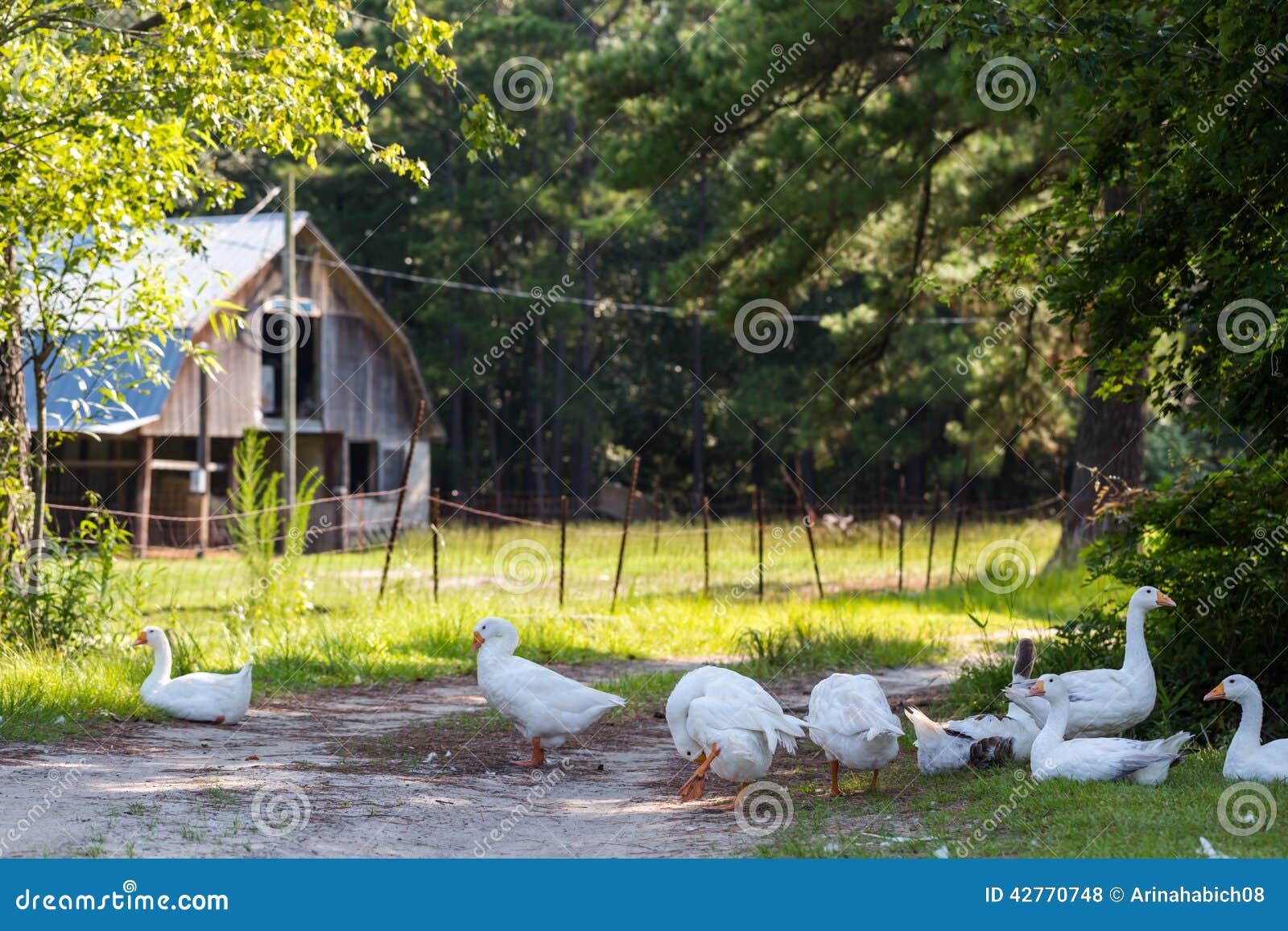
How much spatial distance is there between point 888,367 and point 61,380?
55.4 feet

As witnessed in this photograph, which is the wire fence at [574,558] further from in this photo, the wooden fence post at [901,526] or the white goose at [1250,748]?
the white goose at [1250,748]

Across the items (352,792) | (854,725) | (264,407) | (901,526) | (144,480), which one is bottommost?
(352,792)

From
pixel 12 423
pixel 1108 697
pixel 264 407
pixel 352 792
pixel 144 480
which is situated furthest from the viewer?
pixel 264 407

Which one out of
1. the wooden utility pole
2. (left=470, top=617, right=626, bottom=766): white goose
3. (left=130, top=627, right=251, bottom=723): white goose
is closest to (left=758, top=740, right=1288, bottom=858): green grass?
(left=470, top=617, right=626, bottom=766): white goose

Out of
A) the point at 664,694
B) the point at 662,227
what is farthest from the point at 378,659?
the point at 662,227

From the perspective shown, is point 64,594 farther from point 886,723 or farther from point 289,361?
point 289,361

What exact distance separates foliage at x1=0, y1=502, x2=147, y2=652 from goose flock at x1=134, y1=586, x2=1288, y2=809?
152 inches

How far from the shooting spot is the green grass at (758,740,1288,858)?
5.73 meters

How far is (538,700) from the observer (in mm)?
8164

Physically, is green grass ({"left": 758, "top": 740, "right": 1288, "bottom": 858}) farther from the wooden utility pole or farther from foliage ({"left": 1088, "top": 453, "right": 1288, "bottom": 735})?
the wooden utility pole

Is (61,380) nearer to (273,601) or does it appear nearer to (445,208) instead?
(273,601)

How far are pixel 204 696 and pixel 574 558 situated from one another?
16201 millimetres

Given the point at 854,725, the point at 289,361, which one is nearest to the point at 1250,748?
the point at 854,725

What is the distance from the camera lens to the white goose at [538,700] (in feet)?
26.8
